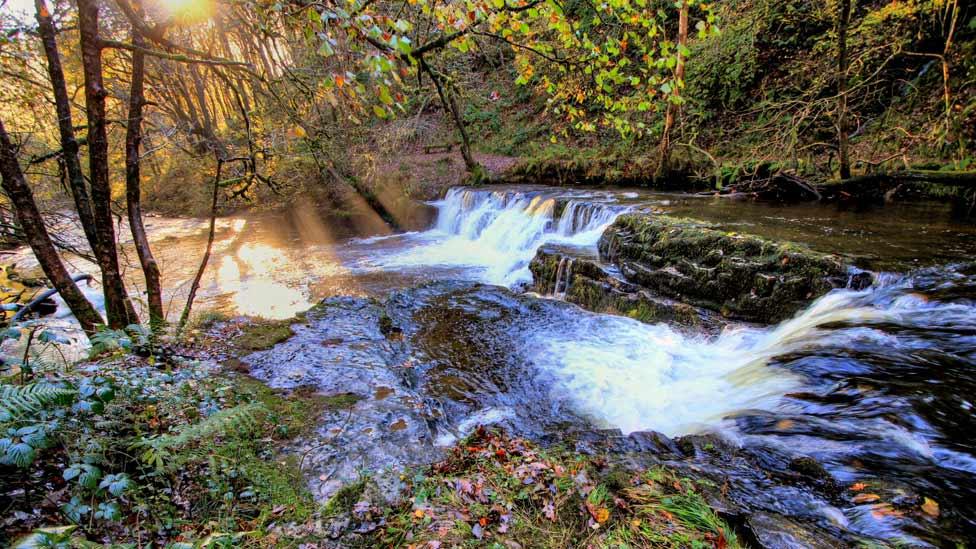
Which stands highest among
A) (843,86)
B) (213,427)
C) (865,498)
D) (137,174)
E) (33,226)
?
(843,86)

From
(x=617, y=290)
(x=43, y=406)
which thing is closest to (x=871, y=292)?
(x=617, y=290)

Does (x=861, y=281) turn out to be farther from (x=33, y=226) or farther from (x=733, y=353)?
(x=33, y=226)

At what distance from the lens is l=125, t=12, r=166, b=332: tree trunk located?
14.2 feet

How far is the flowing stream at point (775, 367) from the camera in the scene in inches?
106

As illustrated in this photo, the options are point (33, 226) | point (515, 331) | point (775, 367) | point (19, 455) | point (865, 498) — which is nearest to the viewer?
point (19, 455)

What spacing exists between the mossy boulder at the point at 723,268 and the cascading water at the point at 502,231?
1.85 metres

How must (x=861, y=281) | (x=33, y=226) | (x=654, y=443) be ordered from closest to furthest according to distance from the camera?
(x=654, y=443), (x=33, y=226), (x=861, y=281)

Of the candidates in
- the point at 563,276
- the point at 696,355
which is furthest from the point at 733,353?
the point at 563,276

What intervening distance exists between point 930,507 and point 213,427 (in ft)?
14.0

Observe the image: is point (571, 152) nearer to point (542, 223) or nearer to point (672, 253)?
point (542, 223)

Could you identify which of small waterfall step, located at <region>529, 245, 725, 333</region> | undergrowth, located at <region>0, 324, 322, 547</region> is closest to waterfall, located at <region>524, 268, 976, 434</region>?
small waterfall step, located at <region>529, 245, 725, 333</region>

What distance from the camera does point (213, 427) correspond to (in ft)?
8.38

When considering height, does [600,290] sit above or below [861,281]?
below

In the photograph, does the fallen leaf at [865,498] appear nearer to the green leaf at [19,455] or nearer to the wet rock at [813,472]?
the wet rock at [813,472]
